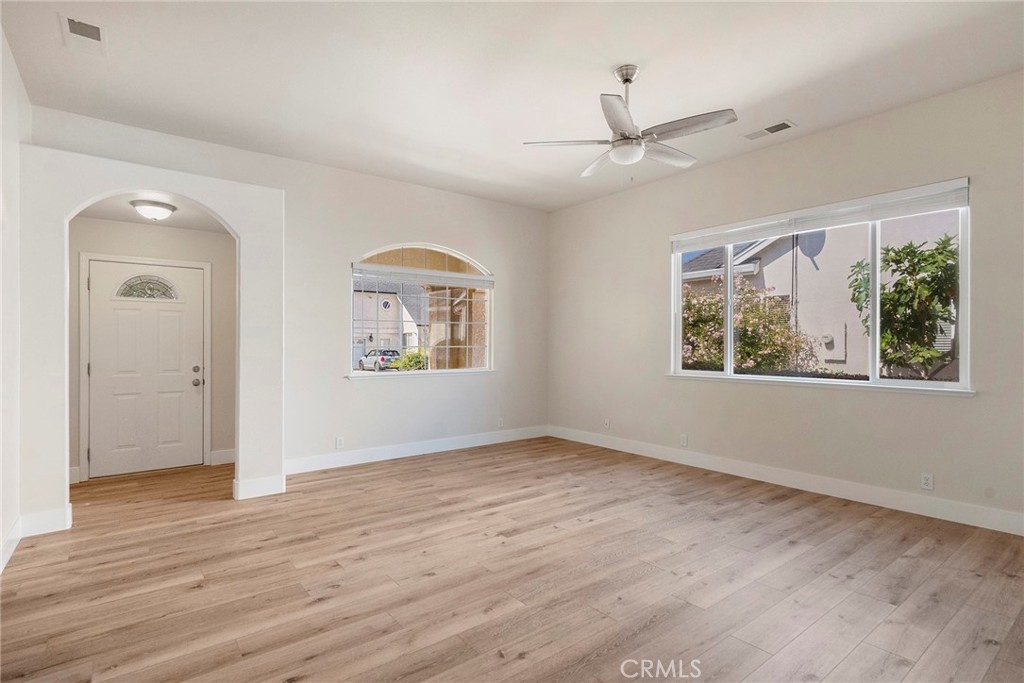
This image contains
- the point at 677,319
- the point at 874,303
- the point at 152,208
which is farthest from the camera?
the point at 677,319

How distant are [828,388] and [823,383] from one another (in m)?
0.06

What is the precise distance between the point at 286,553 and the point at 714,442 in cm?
397

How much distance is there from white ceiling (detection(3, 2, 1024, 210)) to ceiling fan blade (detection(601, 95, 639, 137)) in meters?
0.40

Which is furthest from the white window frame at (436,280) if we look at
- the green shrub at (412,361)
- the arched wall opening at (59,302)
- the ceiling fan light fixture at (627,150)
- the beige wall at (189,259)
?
the ceiling fan light fixture at (627,150)

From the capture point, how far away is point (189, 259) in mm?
5328

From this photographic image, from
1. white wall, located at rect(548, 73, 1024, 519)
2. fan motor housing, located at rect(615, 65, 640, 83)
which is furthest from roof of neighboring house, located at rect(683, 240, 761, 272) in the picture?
fan motor housing, located at rect(615, 65, 640, 83)

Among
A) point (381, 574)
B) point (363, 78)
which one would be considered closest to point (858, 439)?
point (381, 574)

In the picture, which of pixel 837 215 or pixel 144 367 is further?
pixel 144 367

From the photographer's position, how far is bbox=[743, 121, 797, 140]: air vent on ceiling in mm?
4098

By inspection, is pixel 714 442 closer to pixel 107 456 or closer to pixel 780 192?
pixel 780 192

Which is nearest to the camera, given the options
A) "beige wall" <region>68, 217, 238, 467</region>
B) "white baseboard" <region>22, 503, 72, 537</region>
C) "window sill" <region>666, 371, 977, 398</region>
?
"white baseboard" <region>22, 503, 72, 537</region>

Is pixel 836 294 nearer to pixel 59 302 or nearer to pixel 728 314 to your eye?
pixel 728 314

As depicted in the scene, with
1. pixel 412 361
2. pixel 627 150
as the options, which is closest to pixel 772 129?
pixel 627 150

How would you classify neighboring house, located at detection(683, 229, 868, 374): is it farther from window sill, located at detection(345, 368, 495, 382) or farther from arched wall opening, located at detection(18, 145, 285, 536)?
arched wall opening, located at detection(18, 145, 285, 536)
